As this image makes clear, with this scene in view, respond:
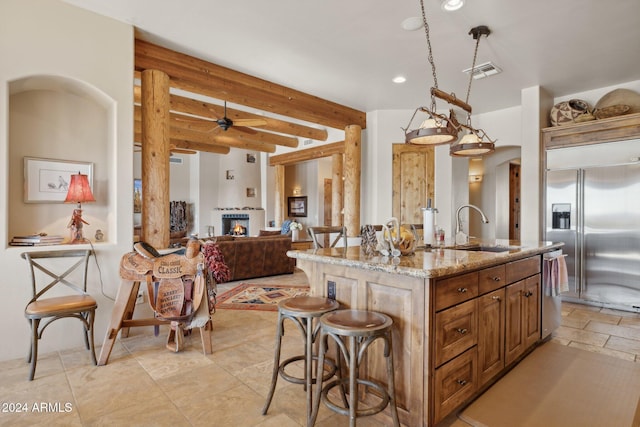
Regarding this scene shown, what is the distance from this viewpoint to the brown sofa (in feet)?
19.2

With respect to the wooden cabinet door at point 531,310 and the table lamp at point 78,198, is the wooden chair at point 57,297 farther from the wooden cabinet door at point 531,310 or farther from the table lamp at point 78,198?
the wooden cabinet door at point 531,310

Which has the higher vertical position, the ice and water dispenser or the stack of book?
the ice and water dispenser

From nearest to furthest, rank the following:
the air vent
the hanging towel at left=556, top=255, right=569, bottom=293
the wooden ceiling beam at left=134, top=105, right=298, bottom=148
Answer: the hanging towel at left=556, top=255, right=569, bottom=293
the air vent
the wooden ceiling beam at left=134, top=105, right=298, bottom=148

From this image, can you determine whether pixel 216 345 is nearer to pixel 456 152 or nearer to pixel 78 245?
pixel 78 245

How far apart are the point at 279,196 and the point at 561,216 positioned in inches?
274

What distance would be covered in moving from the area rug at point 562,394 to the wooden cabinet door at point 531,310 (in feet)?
0.57

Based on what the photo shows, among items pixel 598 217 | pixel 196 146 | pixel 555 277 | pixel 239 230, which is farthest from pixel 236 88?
pixel 239 230

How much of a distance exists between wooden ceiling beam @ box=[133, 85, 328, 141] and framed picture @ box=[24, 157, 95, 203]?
1.49 metres

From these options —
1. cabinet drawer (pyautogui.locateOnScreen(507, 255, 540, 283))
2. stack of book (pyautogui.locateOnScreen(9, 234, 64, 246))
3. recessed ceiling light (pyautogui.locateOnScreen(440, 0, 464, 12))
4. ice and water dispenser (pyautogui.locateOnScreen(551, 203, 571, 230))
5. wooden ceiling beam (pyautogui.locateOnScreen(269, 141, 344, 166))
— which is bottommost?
cabinet drawer (pyautogui.locateOnScreen(507, 255, 540, 283))

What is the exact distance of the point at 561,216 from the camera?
15.7 feet

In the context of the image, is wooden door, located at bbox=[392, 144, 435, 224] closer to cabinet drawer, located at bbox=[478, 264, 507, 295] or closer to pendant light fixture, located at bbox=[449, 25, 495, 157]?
pendant light fixture, located at bbox=[449, 25, 495, 157]

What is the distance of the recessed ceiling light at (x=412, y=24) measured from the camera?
3.22m

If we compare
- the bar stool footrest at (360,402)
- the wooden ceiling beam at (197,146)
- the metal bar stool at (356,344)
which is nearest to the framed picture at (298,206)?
the wooden ceiling beam at (197,146)

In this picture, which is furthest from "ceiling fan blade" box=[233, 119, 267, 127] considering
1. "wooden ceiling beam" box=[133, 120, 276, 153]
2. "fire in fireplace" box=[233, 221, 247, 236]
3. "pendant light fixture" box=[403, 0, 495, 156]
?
"fire in fireplace" box=[233, 221, 247, 236]
